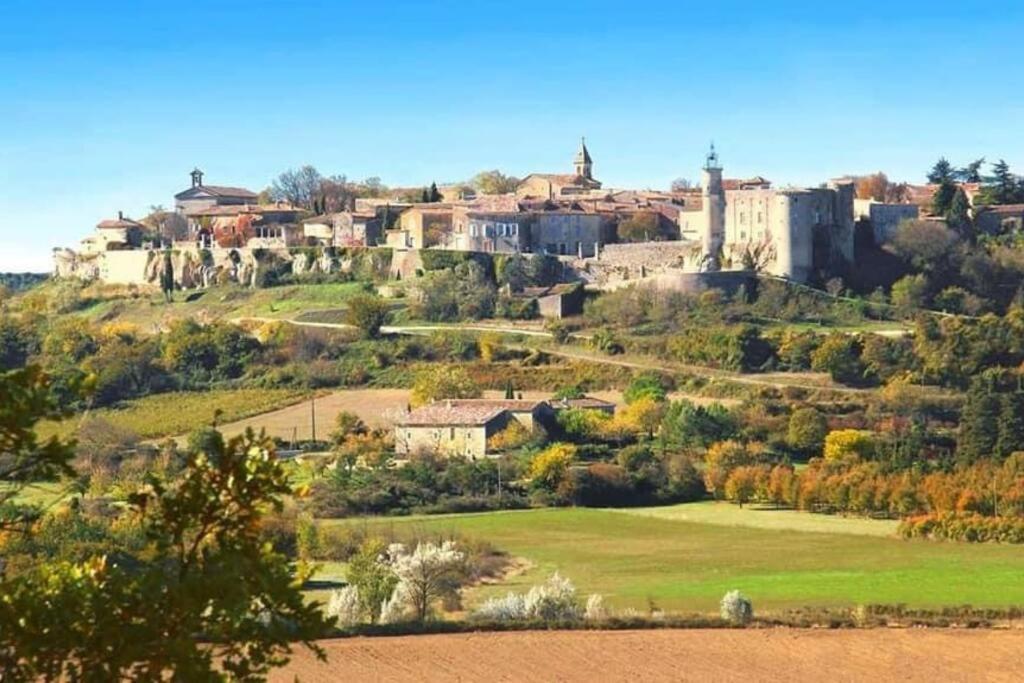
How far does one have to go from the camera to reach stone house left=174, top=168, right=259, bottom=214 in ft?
246

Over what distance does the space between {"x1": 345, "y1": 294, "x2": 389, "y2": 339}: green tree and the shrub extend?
90.3 feet

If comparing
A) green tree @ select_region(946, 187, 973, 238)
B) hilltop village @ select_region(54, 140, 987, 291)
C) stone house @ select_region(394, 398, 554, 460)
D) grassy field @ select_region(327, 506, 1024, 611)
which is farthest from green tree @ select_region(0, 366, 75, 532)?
green tree @ select_region(946, 187, 973, 238)

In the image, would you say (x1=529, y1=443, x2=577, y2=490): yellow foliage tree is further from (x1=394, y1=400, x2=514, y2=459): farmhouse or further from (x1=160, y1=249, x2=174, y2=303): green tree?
(x1=160, y1=249, x2=174, y2=303): green tree

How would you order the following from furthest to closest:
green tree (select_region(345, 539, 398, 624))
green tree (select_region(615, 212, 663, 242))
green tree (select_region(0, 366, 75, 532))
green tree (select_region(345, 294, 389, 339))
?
green tree (select_region(615, 212, 663, 242)), green tree (select_region(345, 294, 389, 339)), green tree (select_region(345, 539, 398, 624)), green tree (select_region(0, 366, 75, 532))

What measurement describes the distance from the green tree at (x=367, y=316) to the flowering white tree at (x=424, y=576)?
23895 millimetres

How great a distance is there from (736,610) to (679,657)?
272 cm

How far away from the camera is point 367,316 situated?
180 ft

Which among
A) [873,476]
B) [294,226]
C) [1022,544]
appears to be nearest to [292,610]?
[1022,544]

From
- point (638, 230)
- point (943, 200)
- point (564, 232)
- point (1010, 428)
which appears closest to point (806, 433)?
point (1010, 428)

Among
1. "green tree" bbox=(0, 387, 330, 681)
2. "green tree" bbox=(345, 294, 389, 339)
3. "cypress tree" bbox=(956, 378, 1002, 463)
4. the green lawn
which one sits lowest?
the green lawn

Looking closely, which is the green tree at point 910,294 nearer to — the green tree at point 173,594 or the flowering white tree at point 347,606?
the flowering white tree at point 347,606

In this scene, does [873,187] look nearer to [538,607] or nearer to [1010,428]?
[1010,428]

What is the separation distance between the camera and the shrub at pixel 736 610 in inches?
1090

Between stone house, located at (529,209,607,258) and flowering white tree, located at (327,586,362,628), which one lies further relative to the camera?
stone house, located at (529,209,607,258)
